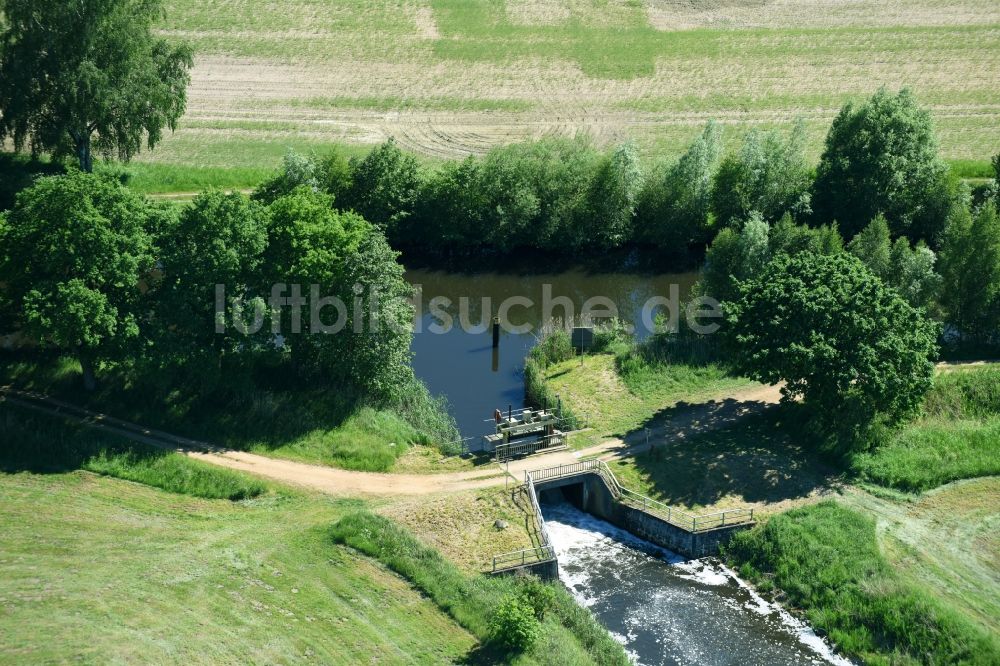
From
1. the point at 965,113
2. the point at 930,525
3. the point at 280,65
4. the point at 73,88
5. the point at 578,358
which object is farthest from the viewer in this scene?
the point at 280,65

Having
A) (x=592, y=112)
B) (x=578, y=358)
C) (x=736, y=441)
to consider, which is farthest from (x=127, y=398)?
(x=592, y=112)

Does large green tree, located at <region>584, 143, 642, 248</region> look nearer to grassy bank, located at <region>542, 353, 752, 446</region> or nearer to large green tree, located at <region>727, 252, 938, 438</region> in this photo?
grassy bank, located at <region>542, 353, 752, 446</region>

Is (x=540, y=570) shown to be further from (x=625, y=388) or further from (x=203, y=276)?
(x=203, y=276)

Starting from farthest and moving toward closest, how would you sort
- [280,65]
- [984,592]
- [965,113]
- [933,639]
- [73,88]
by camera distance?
[280,65], [965,113], [73,88], [984,592], [933,639]

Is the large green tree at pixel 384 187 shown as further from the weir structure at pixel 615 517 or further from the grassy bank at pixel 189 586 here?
the grassy bank at pixel 189 586

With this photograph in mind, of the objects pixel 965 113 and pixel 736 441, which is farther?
pixel 965 113

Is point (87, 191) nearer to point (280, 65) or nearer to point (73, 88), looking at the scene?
point (73, 88)
